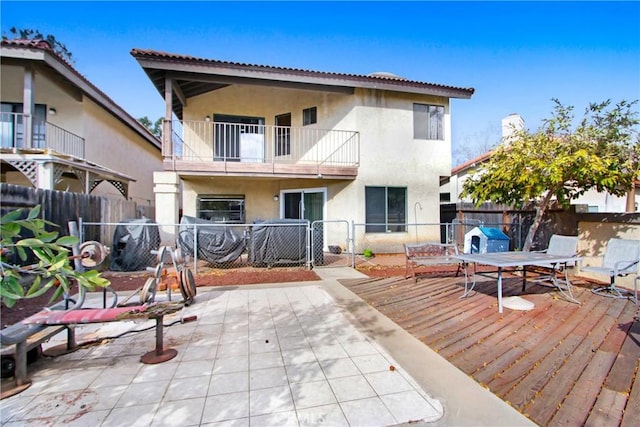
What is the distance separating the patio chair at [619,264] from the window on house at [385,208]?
19.0 feet

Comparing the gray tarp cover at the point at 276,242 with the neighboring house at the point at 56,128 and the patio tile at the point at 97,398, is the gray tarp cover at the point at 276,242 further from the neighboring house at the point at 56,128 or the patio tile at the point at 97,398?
the neighboring house at the point at 56,128

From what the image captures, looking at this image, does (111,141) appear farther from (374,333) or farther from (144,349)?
(374,333)

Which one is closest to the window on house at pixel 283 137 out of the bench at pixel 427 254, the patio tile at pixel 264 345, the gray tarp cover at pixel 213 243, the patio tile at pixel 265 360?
the gray tarp cover at pixel 213 243

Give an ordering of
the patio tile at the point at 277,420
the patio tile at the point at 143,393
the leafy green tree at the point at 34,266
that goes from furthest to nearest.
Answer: the patio tile at the point at 143,393, the patio tile at the point at 277,420, the leafy green tree at the point at 34,266

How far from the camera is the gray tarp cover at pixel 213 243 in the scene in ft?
26.7

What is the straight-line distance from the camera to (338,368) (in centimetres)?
308

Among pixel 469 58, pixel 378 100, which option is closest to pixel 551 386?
pixel 378 100

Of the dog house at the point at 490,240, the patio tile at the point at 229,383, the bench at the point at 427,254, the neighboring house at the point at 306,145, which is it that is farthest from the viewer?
the neighboring house at the point at 306,145

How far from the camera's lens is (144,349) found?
3553mm

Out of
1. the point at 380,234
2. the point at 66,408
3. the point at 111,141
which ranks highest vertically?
the point at 111,141

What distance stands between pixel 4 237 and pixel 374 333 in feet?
12.2

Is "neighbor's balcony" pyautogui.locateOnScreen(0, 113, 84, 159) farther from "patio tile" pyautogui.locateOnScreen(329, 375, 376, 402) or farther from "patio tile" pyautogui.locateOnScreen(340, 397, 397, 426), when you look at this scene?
"patio tile" pyautogui.locateOnScreen(340, 397, 397, 426)

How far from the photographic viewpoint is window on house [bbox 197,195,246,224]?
11.9m

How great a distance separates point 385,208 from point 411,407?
8.83 meters
